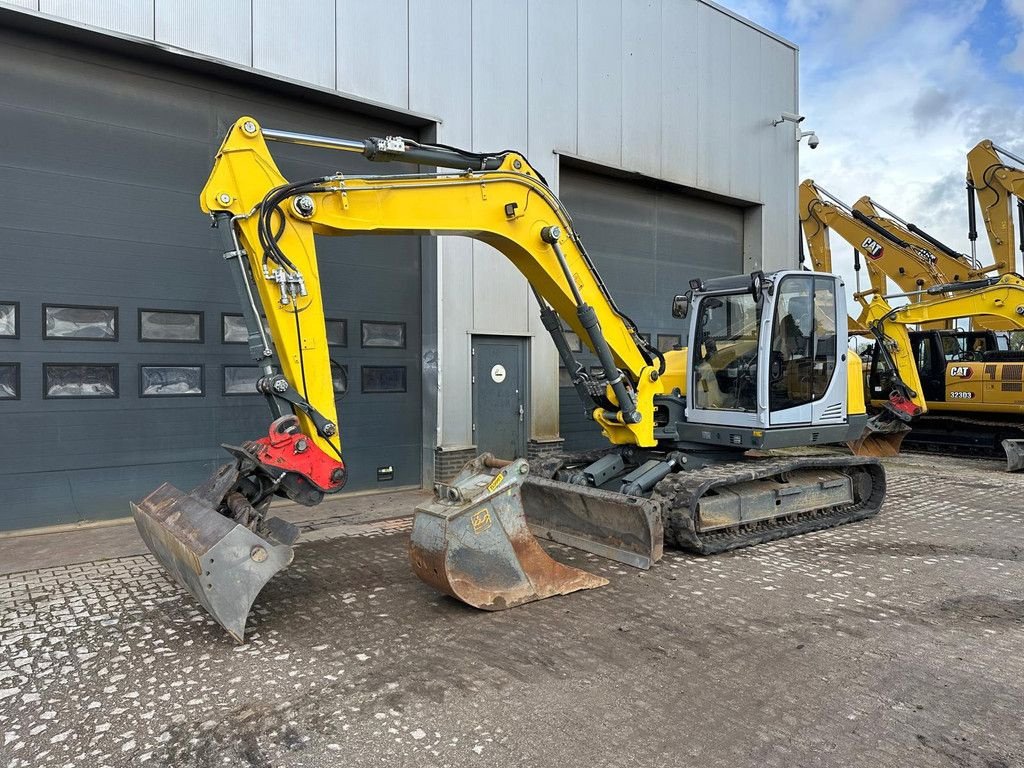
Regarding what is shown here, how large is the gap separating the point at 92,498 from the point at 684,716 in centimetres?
675

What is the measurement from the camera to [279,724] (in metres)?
3.52

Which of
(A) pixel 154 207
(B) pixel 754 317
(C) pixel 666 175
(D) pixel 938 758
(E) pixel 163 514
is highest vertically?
(C) pixel 666 175

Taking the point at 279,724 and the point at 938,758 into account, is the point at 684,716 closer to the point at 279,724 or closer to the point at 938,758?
the point at 938,758

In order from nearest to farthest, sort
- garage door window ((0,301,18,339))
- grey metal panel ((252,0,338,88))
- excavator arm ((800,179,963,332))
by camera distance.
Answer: garage door window ((0,301,18,339)) < grey metal panel ((252,0,338,88)) < excavator arm ((800,179,963,332))

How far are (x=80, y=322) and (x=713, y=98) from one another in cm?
1087

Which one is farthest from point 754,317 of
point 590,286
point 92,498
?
point 92,498

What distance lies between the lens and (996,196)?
15.7 meters

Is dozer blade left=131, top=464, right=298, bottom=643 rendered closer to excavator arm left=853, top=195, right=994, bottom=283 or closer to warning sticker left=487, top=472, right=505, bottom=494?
warning sticker left=487, top=472, right=505, bottom=494

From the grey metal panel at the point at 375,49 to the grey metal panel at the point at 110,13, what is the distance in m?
2.18

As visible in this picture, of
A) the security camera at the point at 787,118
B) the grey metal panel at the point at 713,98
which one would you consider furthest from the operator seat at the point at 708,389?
the security camera at the point at 787,118

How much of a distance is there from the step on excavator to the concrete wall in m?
2.72

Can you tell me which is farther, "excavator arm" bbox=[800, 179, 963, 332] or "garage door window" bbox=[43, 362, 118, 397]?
"excavator arm" bbox=[800, 179, 963, 332]

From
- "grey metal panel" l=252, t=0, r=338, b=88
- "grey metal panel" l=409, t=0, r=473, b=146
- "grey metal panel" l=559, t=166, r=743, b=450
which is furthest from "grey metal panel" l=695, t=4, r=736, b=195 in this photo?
"grey metal panel" l=252, t=0, r=338, b=88

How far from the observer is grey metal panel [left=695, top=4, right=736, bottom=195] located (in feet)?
42.4
